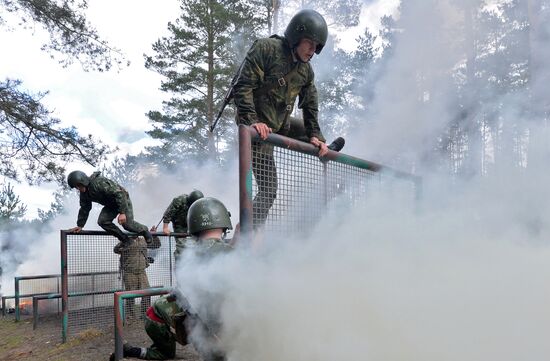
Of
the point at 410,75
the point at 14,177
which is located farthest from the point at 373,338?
the point at 410,75

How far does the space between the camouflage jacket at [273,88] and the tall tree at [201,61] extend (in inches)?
625

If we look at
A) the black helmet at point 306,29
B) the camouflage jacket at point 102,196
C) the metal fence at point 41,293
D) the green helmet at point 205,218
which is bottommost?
the metal fence at point 41,293

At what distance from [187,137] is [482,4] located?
1423 centimetres

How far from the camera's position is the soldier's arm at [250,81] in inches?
135

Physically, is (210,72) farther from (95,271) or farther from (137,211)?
(95,271)

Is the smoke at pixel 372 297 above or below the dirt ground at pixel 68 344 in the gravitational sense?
above

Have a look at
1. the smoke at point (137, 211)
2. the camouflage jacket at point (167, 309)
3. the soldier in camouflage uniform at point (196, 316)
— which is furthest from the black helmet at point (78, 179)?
the smoke at point (137, 211)

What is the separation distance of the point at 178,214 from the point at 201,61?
14.7 metres

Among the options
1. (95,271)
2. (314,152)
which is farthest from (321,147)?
(95,271)

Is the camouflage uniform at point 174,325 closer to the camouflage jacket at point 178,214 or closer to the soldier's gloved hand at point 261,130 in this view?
the soldier's gloved hand at point 261,130

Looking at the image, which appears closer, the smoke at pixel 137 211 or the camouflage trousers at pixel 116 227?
the camouflage trousers at pixel 116 227

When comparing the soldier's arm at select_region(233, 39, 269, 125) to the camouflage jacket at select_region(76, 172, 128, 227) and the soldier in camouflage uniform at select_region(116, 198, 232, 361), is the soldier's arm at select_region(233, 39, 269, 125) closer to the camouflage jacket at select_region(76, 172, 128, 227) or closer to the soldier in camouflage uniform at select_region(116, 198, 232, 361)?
the soldier in camouflage uniform at select_region(116, 198, 232, 361)

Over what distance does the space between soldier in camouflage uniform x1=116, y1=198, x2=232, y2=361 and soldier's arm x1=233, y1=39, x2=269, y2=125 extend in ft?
2.21

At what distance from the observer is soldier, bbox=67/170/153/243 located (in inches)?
245
